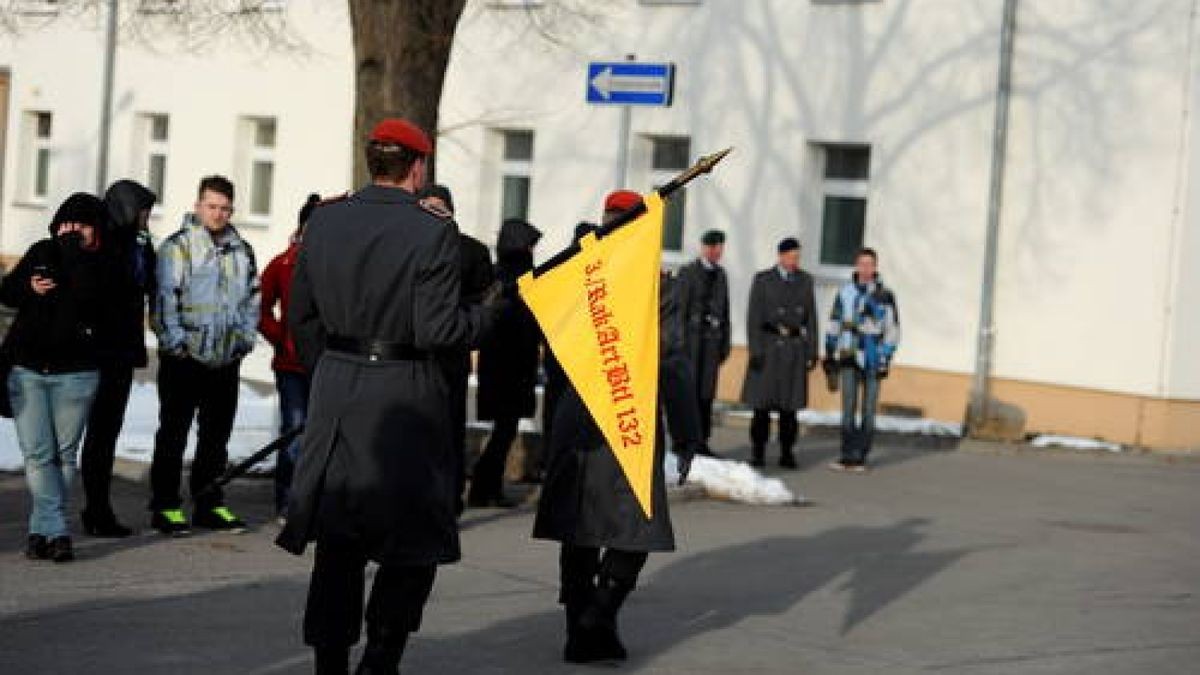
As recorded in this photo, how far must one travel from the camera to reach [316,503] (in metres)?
8.02

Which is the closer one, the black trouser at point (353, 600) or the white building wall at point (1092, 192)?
the black trouser at point (353, 600)

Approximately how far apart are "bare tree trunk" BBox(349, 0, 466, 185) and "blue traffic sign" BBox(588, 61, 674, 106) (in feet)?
5.65

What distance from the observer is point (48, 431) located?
11391mm

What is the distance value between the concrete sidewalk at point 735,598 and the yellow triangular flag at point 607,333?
1.05m

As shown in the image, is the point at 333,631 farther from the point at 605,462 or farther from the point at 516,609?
the point at 516,609

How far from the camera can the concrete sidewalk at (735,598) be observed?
9547 mm

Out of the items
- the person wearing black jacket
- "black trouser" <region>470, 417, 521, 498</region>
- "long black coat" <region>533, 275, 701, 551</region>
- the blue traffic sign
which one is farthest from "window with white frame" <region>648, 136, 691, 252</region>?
"long black coat" <region>533, 275, 701, 551</region>

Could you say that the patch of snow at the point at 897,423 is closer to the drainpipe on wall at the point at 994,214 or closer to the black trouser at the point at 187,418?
the drainpipe on wall at the point at 994,214

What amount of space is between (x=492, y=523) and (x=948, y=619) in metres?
3.61

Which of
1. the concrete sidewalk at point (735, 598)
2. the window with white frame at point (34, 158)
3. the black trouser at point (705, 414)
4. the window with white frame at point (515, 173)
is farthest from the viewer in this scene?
the window with white frame at point (34, 158)

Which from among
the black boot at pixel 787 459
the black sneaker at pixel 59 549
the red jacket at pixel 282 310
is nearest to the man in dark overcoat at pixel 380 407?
the black sneaker at pixel 59 549

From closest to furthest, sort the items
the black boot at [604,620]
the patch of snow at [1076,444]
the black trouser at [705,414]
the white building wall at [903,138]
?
the black boot at [604,620] → the black trouser at [705,414] → the patch of snow at [1076,444] → the white building wall at [903,138]

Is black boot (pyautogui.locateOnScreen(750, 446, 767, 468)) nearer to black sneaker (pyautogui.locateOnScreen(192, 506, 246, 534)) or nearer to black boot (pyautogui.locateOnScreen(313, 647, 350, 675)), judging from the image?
black sneaker (pyautogui.locateOnScreen(192, 506, 246, 534))

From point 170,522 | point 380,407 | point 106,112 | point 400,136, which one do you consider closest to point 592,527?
point 380,407
